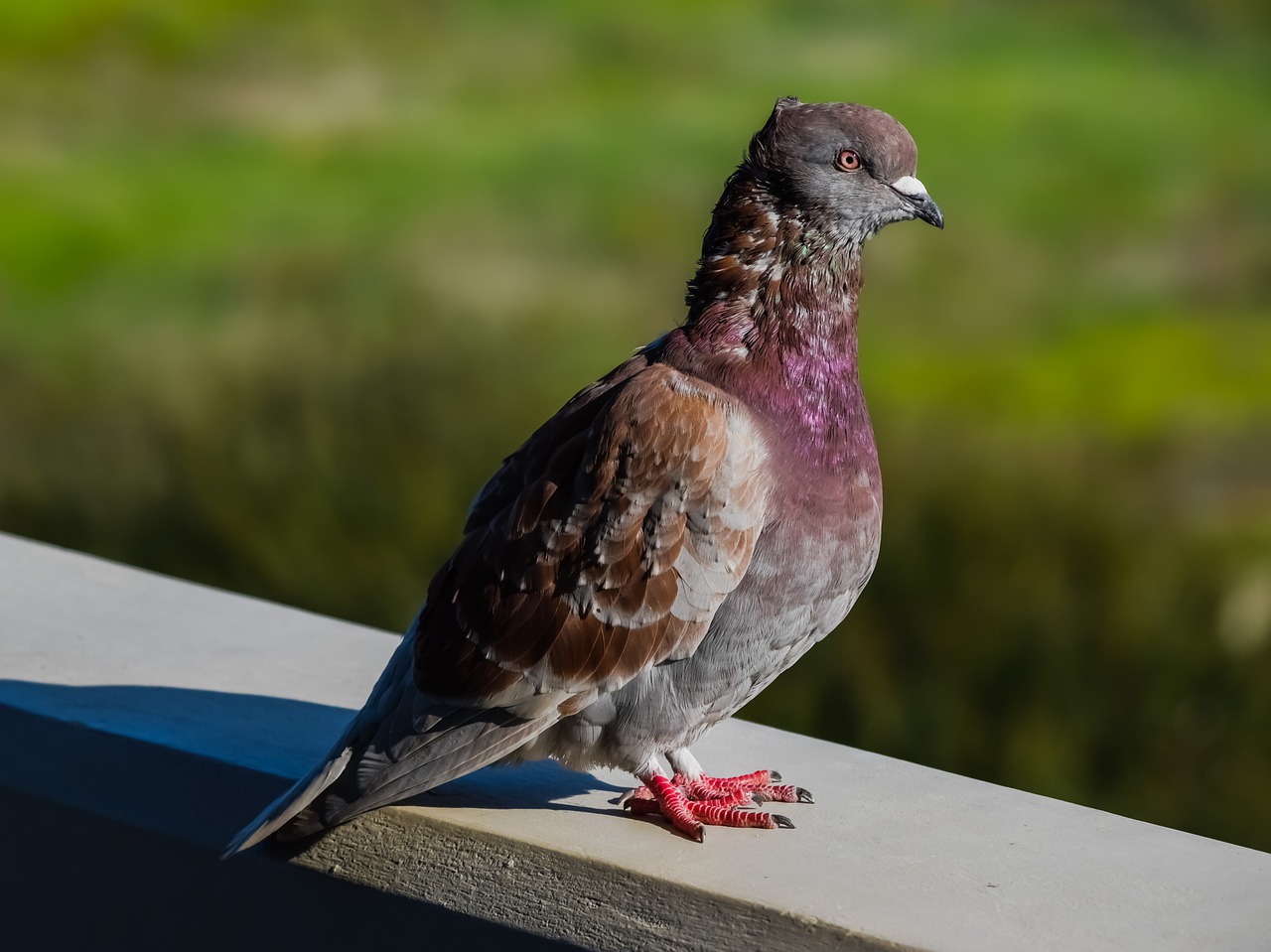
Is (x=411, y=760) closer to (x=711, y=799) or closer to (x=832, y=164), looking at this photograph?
(x=711, y=799)

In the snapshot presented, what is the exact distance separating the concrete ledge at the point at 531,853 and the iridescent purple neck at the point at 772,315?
67 cm

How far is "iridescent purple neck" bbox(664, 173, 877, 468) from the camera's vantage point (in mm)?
2545

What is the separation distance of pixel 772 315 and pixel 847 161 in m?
0.27

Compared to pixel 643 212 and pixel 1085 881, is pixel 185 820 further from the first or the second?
pixel 643 212

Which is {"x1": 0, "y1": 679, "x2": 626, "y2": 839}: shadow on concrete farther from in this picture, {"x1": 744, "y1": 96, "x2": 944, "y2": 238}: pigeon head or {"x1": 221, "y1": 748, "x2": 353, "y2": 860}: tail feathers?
{"x1": 744, "y1": 96, "x2": 944, "y2": 238}: pigeon head

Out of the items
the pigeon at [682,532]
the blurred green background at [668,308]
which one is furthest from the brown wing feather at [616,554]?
the blurred green background at [668,308]

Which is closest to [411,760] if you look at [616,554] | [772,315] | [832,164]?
[616,554]

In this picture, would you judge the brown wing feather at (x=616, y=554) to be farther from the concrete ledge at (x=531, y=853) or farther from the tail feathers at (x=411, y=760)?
the concrete ledge at (x=531, y=853)

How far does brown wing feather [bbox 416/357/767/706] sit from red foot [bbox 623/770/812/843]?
290mm

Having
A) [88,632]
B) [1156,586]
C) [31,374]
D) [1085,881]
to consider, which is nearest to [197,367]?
[31,374]

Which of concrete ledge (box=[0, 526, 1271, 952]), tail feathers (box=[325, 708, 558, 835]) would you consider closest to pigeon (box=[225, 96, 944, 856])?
tail feathers (box=[325, 708, 558, 835])

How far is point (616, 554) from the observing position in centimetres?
245

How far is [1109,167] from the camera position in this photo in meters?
12.1

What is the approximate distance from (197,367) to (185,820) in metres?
7.06
